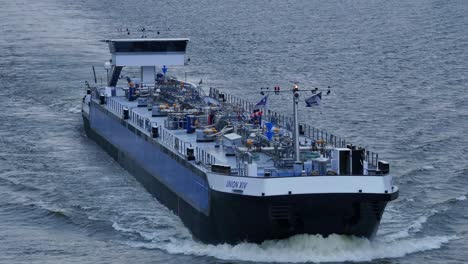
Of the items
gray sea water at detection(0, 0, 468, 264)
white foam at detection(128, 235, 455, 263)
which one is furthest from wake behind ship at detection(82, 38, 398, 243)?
gray sea water at detection(0, 0, 468, 264)

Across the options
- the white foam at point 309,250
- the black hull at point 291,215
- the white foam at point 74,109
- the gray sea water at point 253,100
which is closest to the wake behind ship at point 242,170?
the black hull at point 291,215

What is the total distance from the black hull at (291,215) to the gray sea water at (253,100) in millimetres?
565

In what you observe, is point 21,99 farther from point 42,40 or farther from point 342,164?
point 342,164

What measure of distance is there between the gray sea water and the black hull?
1.86ft

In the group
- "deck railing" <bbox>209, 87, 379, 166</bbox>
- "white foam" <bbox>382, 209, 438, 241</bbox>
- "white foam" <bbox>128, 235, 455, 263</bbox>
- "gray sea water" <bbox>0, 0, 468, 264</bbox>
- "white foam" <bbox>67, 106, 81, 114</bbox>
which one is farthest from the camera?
"white foam" <bbox>67, 106, 81, 114</bbox>

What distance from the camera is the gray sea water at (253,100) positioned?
50.2 metres

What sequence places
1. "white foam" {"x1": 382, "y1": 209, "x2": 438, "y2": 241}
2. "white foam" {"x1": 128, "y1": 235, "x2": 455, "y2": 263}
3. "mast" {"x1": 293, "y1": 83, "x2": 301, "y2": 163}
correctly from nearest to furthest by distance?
"white foam" {"x1": 128, "y1": 235, "x2": 455, "y2": 263}, "mast" {"x1": 293, "y1": 83, "x2": 301, "y2": 163}, "white foam" {"x1": 382, "y1": 209, "x2": 438, "y2": 241}

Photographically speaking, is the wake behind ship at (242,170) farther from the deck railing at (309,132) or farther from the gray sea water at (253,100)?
the gray sea water at (253,100)

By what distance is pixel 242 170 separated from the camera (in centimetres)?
4869

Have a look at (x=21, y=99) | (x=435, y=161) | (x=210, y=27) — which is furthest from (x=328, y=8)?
(x=435, y=161)

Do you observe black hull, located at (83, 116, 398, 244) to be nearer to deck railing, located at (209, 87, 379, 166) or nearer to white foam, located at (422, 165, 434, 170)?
deck railing, located at (209, 87, 379, 166)

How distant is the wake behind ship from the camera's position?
45.2 metres

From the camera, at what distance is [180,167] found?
5475cm

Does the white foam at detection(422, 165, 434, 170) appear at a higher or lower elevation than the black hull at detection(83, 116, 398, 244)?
lower
